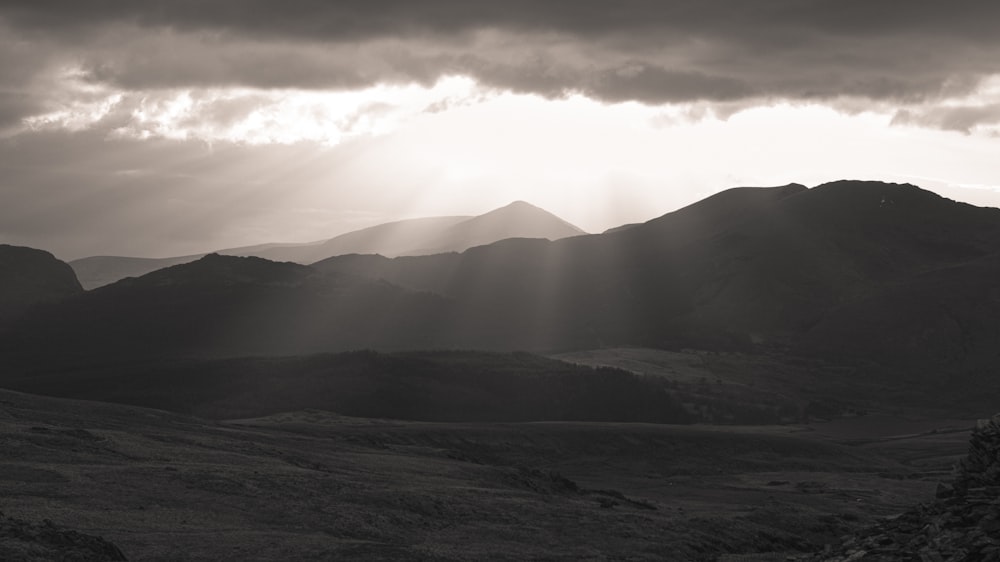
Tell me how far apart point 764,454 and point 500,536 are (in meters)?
97.6

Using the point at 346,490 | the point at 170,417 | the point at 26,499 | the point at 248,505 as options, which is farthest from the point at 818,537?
the point at 170,417

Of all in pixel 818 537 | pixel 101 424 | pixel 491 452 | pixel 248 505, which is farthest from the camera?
pixel 491 452

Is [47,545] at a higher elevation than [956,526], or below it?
below

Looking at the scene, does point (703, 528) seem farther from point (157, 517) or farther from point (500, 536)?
point (157, 517)

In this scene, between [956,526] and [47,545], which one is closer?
[956,526]

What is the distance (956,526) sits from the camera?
102 feet

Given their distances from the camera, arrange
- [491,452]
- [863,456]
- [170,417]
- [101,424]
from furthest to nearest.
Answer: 1. [863,456]
2. [491,452]
3. [170,417]
4. [101,424]

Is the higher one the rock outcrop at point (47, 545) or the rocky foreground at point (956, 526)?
the rocky foreground at point (956, 526)

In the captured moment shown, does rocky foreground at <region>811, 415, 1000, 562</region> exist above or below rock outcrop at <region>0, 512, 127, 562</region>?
above

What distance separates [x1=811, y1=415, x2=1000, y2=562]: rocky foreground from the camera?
29.5 metres

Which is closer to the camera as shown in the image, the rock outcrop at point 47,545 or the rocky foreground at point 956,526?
the rocky foreground at point 956,526

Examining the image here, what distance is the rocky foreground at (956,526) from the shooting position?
29.5m

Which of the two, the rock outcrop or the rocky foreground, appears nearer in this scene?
the rocky foreground

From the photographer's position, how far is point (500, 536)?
59500 millimetres
